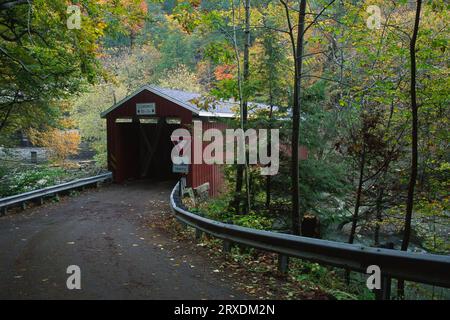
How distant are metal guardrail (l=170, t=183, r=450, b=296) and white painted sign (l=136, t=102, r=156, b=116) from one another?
35.1 ft

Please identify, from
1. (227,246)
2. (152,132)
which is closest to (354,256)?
(227,246)

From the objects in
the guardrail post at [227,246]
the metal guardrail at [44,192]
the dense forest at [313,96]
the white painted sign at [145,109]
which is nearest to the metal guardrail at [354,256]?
the guardrail post at [227,246]

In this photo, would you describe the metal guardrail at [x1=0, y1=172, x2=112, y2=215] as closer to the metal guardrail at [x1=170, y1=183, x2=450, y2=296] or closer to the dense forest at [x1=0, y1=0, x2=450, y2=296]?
the dense forest at [x1=0, y1=0, x2=450, y2=296]

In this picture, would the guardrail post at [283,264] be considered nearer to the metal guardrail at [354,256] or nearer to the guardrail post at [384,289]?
the metal guardrail at [354,256]

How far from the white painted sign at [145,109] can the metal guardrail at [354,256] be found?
10.7 meters

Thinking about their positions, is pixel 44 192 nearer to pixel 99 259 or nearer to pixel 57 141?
pixel 99 259

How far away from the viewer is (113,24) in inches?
411

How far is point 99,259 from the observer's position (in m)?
6.00

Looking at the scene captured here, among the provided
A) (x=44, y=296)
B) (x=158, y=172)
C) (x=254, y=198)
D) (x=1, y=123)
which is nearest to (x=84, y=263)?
(x=44, y=296)

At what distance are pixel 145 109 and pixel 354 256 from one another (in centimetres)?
1330

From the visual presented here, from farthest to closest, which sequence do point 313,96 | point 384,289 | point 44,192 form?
point 44,192 < point 313,96 < point 384,289

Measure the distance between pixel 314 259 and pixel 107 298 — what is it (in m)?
2.35

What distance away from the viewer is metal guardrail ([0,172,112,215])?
434 inches

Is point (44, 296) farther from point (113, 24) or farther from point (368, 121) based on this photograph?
point (113, 24)
